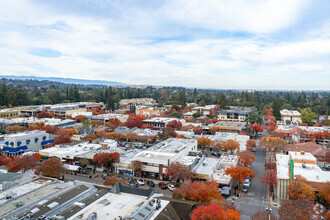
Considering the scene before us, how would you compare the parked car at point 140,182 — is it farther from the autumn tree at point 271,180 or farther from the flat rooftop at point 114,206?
the autumn tree at point 271,180

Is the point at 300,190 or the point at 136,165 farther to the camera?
the point at 136,165

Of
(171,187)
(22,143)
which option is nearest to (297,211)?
(171,187)

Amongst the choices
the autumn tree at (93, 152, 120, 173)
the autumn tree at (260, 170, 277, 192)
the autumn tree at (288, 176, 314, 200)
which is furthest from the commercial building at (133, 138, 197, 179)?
the autumn tree at (288, 176, 314, 200)

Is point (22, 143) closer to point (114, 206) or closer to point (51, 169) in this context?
point (51, 169)

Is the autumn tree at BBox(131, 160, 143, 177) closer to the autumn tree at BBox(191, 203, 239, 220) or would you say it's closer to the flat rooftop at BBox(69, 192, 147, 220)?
the flat rooftop at BBox(69, 192, 147, 220)

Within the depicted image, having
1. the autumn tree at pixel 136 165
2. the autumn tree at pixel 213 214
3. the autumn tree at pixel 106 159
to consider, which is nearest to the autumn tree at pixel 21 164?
the autumn tree at pixel 106 159

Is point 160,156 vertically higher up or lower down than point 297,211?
lower down

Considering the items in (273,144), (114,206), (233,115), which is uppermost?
(233,115)
